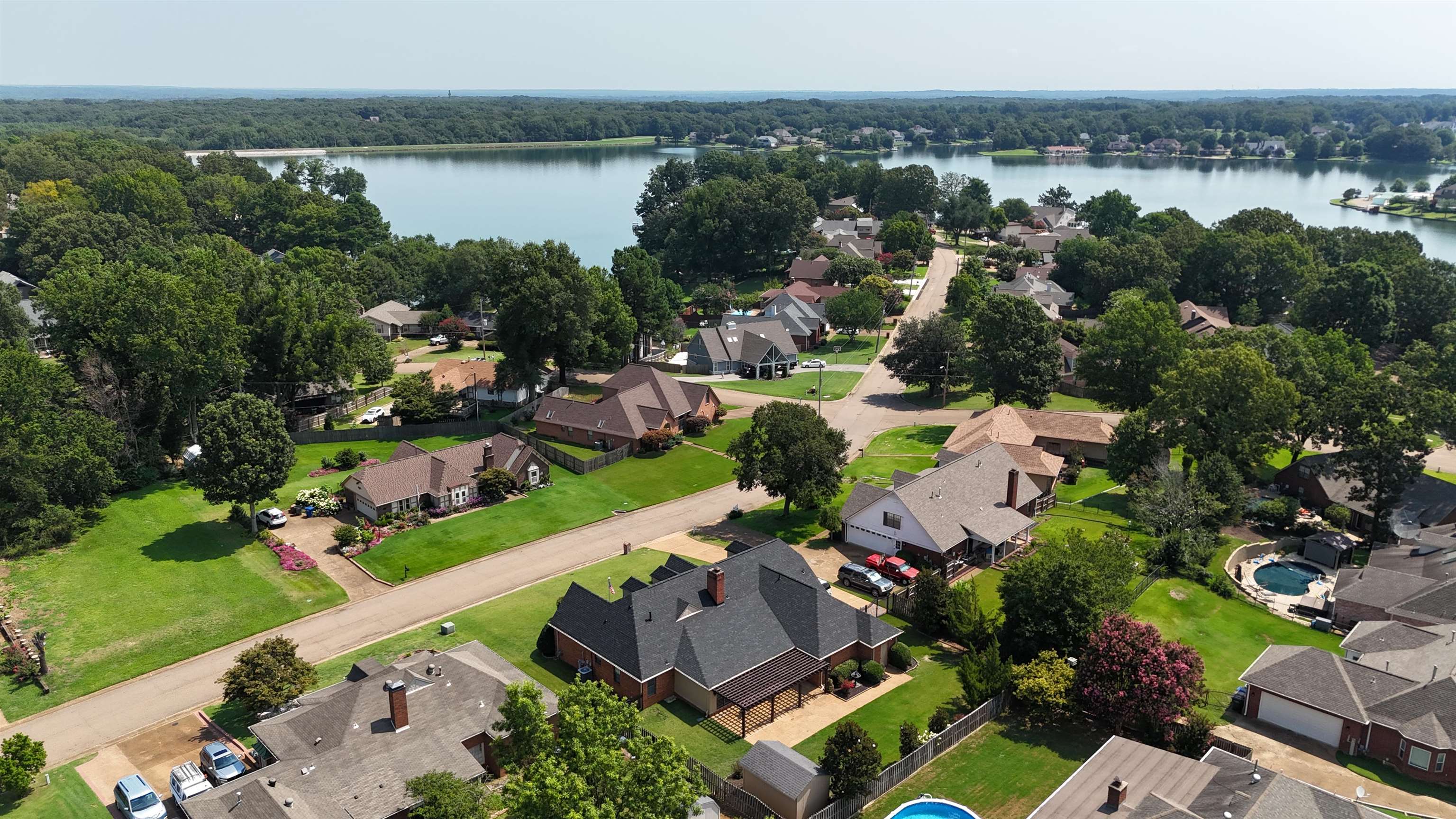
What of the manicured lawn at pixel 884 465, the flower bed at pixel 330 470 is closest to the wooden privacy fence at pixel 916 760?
the manicured lawn at pixel 884 465

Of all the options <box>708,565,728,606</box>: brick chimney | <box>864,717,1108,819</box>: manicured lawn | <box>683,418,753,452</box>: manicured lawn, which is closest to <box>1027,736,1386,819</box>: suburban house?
<box>864,717,1108,819</box>: manicured lawn

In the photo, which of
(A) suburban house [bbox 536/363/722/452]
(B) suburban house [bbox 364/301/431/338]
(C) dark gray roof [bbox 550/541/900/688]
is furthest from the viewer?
(B) suburban house [bbox 364/301/431/338]

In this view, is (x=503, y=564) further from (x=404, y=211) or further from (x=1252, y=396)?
(x=404, y=211)

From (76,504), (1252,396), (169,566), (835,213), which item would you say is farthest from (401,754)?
(835,213)

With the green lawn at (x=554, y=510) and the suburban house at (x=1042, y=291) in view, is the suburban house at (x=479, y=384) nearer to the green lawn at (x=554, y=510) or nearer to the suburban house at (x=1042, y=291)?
the green lawn at (x=554, y=510)

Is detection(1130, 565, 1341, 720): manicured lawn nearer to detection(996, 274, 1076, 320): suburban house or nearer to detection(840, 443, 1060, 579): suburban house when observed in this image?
detection(840, 443, 1060, 579): suburban house
